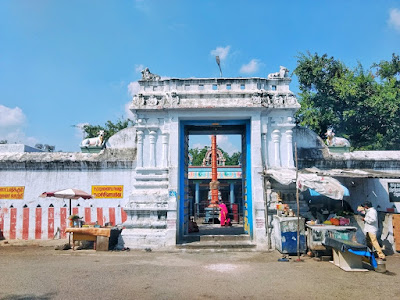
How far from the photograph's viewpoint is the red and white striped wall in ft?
35.8

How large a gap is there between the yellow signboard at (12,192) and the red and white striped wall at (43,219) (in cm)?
43

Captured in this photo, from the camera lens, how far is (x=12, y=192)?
444 inches

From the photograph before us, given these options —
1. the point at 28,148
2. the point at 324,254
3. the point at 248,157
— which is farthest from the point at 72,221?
the point at 324,254

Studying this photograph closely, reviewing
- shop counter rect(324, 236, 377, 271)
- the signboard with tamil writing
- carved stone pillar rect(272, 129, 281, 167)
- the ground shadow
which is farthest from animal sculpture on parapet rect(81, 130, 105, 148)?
the signboard with tamil writing

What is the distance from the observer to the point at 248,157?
10.7 meters

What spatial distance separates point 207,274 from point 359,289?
2.95m

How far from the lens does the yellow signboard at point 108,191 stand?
10.9m

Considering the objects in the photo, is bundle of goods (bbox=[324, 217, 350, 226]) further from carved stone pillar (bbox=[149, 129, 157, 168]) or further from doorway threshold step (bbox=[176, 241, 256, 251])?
carved stone pillar (bbox=[149, 129, 157, 168])

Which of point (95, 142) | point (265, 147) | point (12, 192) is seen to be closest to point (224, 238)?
point (265, 147)

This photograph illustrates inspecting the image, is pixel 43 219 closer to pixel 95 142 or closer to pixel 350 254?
pixel 95 142

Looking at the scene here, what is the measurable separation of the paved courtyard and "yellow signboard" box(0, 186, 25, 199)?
2.91 metres

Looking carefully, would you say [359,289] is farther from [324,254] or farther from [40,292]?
[40,292]

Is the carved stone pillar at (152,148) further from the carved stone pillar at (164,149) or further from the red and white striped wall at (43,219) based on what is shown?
the red and white striped wall at (43,219)

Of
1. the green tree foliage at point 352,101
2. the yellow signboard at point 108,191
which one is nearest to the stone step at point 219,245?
the yellow signboard at point 108,191
